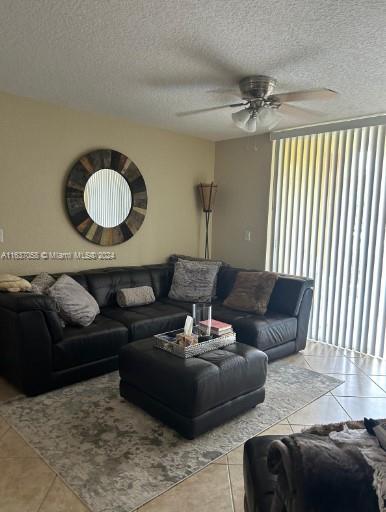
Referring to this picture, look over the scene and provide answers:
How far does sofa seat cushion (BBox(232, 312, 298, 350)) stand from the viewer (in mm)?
3469

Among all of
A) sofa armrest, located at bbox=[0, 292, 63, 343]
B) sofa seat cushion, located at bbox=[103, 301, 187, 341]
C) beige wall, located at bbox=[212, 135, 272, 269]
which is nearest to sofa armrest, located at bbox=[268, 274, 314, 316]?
beige wall, located at bbox=[212, 135, 272, 269]

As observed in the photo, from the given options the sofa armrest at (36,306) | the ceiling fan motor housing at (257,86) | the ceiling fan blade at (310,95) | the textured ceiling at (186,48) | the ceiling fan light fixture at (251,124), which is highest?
the textured ceiling at (186,48)

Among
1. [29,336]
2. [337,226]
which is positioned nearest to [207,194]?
[337,226]

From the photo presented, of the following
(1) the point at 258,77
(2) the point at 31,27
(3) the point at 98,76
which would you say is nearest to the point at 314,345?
(1) the point at 258,77

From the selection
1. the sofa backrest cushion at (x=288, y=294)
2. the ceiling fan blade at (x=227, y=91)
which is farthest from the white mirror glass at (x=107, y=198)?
the sofa backrest cushion at (x=288, y=294)

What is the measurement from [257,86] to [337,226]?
6.40 feet

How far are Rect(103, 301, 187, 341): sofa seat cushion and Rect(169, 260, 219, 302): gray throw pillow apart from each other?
13.5 inches

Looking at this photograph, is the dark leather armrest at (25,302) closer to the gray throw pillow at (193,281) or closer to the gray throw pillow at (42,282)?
the gray throw pillow at (42,282)

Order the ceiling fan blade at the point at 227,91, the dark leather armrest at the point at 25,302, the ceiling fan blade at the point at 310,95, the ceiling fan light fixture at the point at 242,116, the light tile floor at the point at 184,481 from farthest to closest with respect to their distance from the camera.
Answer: the ceiling fan blade at the point at 227,91
the ceiling fan light fixture at the point at 242,116
the dark leather armrest at the point at 25,302
the ceiling fan blade at the point at 310,95
the light tile floor at the point at 184,481

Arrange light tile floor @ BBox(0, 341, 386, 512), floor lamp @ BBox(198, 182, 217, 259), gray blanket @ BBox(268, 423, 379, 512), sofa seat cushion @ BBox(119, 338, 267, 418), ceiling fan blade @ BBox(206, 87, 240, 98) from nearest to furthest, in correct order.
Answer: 1. gray blanket @ BBox(268, 423, 379, 512)
2. light tile floor @ BBox(0, 341, 386, 512)
3. sofa seat cushion @ BBox(119, 338, 267, 418)
4. ceiling fan blade @ BBox(206, 87, 240, 98)
5. floor lamp @ BBox(198, 182, 217, 259)

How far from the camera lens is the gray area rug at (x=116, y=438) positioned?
1.92 metres

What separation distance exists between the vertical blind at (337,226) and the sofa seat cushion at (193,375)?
6.06 feet

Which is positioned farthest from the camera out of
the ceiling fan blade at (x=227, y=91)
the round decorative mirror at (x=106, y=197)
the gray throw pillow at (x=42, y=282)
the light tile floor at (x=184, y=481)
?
the round decorative mirror at (x=106, y=197)

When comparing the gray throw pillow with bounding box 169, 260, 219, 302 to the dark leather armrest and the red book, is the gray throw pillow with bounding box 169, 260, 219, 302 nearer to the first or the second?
the red book
